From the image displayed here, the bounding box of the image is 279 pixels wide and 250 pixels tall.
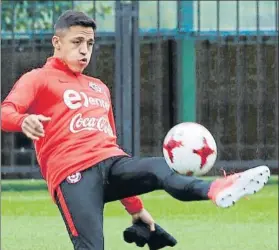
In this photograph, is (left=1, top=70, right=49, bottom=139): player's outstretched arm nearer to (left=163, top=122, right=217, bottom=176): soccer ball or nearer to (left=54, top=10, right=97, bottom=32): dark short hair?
(left=54, top=10, right=97, bottom=32): dark short hair

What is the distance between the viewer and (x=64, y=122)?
229 inches

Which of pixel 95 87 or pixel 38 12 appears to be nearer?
pixel 95 87

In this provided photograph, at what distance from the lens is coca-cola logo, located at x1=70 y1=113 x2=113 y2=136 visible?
19.2 feet

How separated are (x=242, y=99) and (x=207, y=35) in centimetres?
88

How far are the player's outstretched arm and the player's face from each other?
0.57ft

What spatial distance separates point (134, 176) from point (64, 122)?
1.38ft

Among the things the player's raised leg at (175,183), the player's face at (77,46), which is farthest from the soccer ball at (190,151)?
the player's face at (77,46)

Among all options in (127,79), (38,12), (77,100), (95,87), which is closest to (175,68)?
(127,79)

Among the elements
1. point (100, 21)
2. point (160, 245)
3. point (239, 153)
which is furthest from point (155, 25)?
point (160, 245)

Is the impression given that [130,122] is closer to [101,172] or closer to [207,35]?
[207,35]

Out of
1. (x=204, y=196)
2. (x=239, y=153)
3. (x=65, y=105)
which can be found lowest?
(x=239, y=153)

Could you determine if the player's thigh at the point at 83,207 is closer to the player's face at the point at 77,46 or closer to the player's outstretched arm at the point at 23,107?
the player's outstretched arm at the point at 23,107

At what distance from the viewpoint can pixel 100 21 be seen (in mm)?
14680

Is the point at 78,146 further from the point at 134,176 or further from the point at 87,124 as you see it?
the point at 134,176
